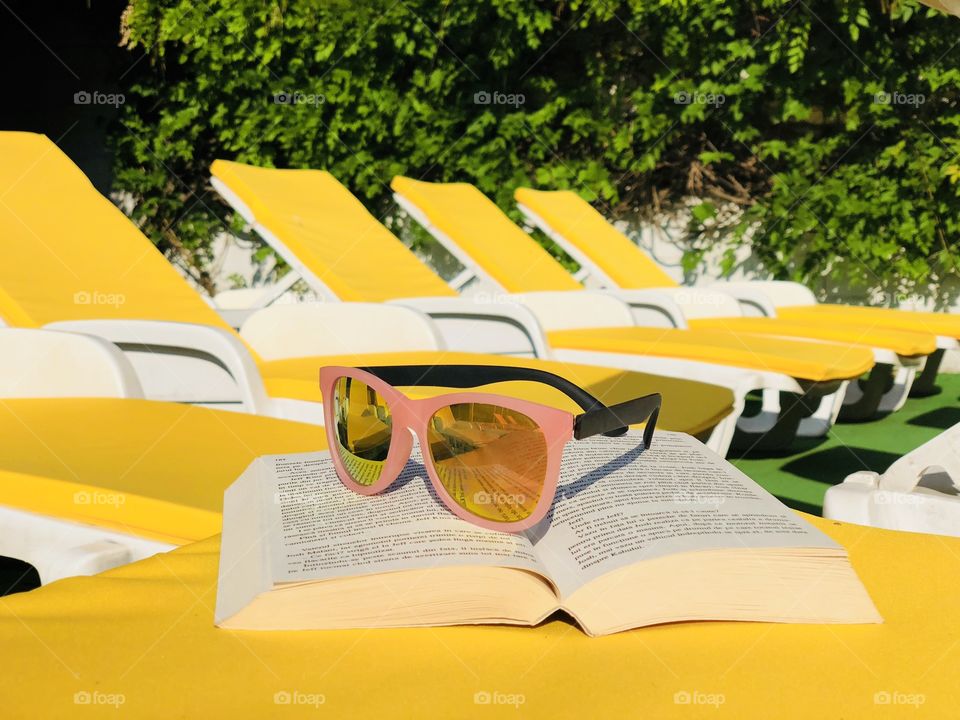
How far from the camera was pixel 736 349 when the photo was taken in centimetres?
273

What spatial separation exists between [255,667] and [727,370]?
2.18 m

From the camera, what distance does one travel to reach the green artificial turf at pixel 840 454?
2.82m

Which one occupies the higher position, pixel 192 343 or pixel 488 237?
pixel 488 237

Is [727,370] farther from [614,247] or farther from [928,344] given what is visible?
[614,247]

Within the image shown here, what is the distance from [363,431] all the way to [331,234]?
303cm

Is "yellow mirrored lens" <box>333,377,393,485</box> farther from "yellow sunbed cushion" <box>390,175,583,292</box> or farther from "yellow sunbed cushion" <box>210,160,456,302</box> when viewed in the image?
"yellow sunbed cushion" <box>390,175,583,292</box>

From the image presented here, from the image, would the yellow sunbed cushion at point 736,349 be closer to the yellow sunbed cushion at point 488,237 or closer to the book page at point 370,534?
the yellow sunbed cushion at point 488,237

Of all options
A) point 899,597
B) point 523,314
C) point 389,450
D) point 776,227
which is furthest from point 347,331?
point 776,227

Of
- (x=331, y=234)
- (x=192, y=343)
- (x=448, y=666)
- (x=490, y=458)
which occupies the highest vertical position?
(x=331, y=234)

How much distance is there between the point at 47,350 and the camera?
1.86m

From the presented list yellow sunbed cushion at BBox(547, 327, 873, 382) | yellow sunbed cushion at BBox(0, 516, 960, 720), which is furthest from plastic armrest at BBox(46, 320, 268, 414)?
yellow sunbed cushion at BBox(547, 327, 873, 382)

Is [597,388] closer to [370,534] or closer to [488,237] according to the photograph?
[370,534]

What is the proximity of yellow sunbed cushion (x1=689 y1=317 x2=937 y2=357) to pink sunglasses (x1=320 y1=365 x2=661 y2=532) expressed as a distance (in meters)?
2.68

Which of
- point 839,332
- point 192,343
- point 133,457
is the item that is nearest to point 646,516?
point 133,457
